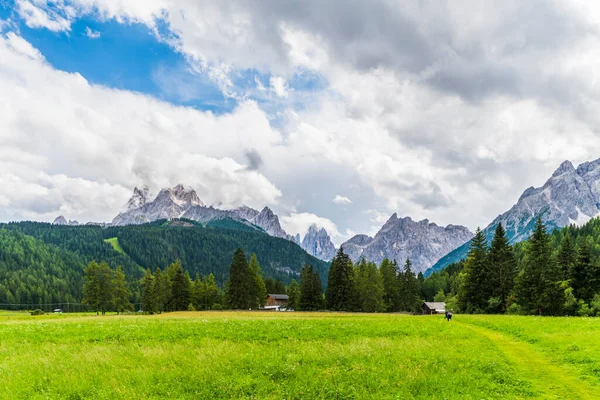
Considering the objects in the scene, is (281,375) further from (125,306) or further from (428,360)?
(125,306)

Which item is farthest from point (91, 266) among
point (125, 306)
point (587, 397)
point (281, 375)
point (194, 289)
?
point (587, 397)

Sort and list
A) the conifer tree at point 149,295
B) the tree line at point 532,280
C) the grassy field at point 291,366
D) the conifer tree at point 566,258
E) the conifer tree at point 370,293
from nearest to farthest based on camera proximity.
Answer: the grassy field at point 291,366
the tree line at point 532,280
the conifer tree at point 566,258
the conifer tree at point 370,293
the conifer tree at point 149,295

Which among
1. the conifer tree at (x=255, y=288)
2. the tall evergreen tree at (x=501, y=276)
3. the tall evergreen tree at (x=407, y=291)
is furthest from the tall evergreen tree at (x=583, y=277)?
the conifer tree at (x=255, y=288)

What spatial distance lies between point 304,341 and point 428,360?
26.3ft

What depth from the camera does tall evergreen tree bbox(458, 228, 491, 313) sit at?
64.3 m

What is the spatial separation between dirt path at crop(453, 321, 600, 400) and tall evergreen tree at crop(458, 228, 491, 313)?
44921 millimetres

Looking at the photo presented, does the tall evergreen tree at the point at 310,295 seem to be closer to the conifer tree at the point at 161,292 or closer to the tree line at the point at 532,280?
the tree line at the point at 532,280

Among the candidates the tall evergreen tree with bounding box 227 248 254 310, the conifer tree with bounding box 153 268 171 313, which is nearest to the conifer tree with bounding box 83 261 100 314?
the conifer tree with bounding box 153 268 171 313

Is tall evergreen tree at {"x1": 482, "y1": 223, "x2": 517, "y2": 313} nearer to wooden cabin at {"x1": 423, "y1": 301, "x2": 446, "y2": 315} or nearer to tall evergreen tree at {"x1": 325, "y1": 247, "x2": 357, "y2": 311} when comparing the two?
tall evergreen tree at {"x1": 325, "y1": 247, "x2": 357, "y2": 311}

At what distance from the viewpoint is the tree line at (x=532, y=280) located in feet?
180

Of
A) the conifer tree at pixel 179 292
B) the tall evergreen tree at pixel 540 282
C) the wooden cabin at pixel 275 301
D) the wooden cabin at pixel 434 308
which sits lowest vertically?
the wooden cabin at pixel 275 301

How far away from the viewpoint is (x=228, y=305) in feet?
295

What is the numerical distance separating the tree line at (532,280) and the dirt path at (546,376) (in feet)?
130

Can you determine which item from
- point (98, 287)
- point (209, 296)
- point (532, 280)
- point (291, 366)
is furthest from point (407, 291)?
point (291, 366)
